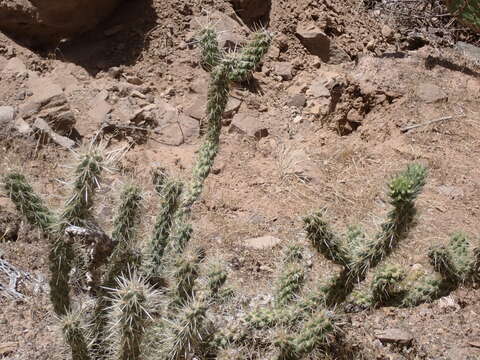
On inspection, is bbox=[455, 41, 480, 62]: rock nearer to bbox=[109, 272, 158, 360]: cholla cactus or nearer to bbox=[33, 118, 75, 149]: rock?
bbox=[33, 118, 75, 149]: rock

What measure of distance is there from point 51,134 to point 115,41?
5.24 feet

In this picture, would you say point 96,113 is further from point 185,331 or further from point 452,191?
point 185,331

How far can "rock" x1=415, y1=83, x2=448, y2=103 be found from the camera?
5918mm

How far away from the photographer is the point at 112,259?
10.0 ft

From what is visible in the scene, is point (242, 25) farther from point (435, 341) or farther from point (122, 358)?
point (122, 358)

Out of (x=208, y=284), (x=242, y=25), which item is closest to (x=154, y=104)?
(x=242, y=25)

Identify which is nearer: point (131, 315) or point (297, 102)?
point (131, 315)

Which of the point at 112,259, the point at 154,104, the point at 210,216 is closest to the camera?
the point at 112,259

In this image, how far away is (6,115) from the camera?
483 cm

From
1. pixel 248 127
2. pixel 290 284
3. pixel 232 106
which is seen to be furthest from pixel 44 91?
pixel 290 284

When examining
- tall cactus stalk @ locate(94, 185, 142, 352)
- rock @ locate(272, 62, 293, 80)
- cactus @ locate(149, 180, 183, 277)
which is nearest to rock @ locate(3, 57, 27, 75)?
rock @ locate(272, 62, 293, 80)

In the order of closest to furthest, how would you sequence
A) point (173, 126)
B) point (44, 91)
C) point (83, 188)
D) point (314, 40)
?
point (83, 188)
point (44, 91)
point (173, 126)
point (314, 40)

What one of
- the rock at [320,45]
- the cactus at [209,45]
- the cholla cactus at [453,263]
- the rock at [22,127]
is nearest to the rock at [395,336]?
the cholla cactus at [453,263]

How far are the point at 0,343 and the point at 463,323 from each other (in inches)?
104
